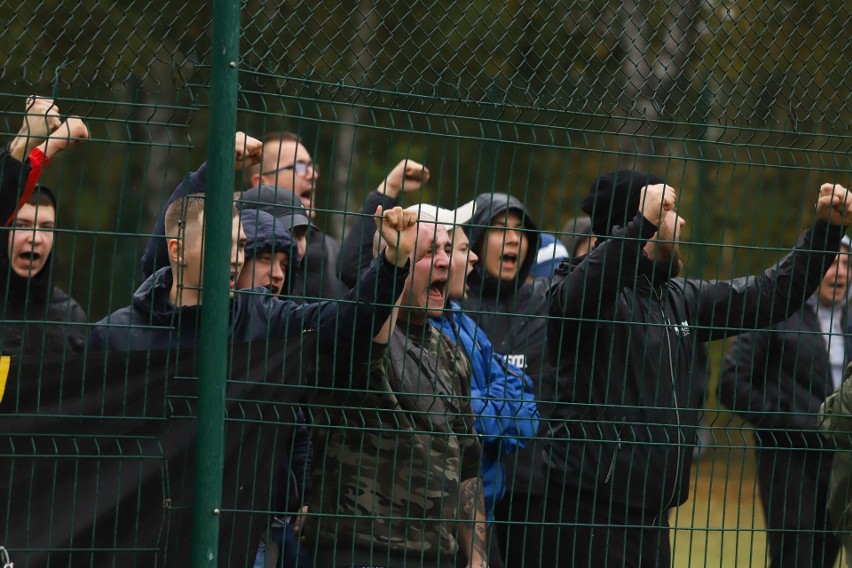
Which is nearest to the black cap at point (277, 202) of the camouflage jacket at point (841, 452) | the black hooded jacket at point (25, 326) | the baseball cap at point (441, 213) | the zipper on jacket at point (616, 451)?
the baseball cap at point (441, 213)

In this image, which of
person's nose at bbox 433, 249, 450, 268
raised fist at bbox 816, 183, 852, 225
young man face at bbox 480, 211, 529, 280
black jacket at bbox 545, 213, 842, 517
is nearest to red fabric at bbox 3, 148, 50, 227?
person's nose at bbox 433, 249, 450, 268

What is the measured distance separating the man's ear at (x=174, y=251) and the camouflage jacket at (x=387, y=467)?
24.4 inches

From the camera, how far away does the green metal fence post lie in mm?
3748

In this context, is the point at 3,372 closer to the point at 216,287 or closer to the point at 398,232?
the point at 216,287

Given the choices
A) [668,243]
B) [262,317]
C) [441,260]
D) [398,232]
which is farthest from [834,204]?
[262,317]

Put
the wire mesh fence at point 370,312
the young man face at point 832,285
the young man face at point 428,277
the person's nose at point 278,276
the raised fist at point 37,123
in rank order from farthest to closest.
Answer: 1. the young man face at point 832,285
2. the person's nose at point 278,276
3. the young man face at point 428,277
4. the wire mesh fence at point 370,312
5. the raised fist at point 37,123

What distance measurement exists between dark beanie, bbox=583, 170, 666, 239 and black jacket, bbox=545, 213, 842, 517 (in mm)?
175

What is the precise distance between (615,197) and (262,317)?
1351 millimetres

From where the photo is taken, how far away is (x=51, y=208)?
5332 mm

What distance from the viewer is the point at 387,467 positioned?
404 cm

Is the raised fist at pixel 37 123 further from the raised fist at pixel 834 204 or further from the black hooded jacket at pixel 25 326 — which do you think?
the raised fist at pixel 834 204

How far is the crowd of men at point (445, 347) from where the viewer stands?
12.7ft

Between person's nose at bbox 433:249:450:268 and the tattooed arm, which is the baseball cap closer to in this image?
person's nose at bbox 433:249:450:268

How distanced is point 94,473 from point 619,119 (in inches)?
78.0
